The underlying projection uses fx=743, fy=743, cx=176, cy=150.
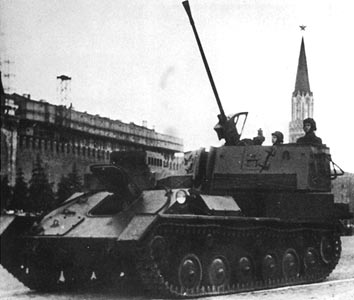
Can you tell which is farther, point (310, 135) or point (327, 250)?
point (310, 135)

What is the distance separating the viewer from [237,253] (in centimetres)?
1288

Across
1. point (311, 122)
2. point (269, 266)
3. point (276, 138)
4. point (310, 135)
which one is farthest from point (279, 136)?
point (269, 266)

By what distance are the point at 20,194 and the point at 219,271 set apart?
458cm

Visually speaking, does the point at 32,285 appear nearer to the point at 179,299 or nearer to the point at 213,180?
the point at 179,299

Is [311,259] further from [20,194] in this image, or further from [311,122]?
[20,194]

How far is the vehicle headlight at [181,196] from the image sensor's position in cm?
1178

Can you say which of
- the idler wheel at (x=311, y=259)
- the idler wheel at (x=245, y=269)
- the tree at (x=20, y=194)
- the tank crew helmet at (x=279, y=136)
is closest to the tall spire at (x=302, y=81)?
the tank crew helmet at (x=279, y=136)

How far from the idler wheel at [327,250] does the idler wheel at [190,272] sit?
4156mm

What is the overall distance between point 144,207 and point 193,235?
0.91 meters

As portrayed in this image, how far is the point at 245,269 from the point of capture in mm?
12984

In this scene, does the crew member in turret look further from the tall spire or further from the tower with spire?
the tall spire

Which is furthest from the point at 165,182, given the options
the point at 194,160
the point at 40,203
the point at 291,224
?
the point at 40,203

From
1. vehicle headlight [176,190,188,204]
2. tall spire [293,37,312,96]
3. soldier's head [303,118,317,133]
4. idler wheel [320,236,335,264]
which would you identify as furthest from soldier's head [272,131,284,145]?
tall spire [293,37,312,96]

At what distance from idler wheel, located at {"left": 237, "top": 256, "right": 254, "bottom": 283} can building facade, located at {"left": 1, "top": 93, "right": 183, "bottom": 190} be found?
334cm
